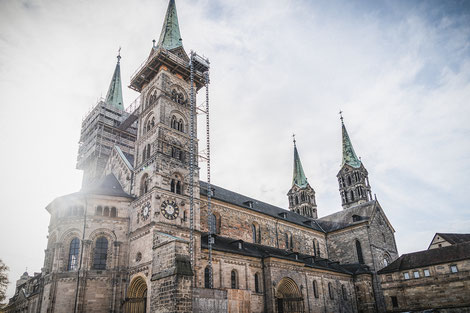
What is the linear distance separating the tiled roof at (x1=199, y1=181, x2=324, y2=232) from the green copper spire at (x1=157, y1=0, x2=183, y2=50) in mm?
14120

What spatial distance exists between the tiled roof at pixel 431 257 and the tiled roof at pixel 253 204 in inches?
416

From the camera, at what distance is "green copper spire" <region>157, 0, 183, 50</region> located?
3562cm

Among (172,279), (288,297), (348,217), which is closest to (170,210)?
(172,279)

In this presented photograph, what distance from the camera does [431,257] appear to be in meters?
36.4

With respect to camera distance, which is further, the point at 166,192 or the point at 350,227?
the point at 350,227

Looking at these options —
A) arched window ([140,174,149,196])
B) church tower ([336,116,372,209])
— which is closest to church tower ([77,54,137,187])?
arched window ([140,174,149,196])

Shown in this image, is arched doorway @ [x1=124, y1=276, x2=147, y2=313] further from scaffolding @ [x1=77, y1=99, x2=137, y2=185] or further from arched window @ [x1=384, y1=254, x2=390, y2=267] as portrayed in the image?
arched window @ [x1=384, y1=254, x2=390, y2=267]

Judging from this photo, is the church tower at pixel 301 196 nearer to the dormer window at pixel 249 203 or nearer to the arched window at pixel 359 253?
the arched window at pixel 359 253

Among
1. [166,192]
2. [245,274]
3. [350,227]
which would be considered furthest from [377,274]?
[166,192]

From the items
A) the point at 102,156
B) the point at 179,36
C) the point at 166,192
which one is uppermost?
the point at 179,36

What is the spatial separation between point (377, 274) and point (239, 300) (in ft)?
70.0

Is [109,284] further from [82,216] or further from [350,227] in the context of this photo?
[350,227]

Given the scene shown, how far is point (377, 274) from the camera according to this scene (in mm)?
39500

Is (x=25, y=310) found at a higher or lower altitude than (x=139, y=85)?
lower
